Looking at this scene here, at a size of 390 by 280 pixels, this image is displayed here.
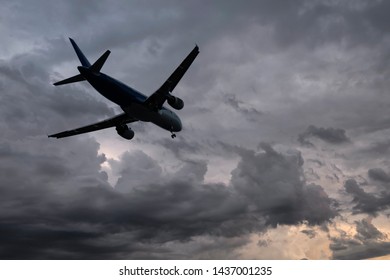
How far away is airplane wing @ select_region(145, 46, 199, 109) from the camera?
54500mm

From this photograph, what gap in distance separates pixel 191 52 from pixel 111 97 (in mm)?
11604

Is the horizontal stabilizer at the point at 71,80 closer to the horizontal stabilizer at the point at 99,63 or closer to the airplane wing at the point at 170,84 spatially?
the horizontal stabilizer at the point at 99,63

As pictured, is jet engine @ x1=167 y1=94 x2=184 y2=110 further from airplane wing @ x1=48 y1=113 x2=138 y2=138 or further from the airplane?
airplane wing @ x1=48 y1=113 x2=138 y2=138

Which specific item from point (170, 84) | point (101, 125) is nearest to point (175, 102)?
point (170, 84)

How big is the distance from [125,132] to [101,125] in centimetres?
380

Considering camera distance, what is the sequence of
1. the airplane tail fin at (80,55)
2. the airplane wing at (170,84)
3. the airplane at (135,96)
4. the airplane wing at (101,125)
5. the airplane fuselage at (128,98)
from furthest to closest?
the airplane wing at (101,125)
the airplane tail fin at (80,55)
the airplane fuselage at (128,98)
the airplane at (135,96)
the airplane wing at (170,84)

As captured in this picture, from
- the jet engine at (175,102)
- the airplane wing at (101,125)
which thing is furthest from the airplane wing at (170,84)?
the airplane wing at (101,125)

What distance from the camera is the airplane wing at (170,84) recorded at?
54500 mm

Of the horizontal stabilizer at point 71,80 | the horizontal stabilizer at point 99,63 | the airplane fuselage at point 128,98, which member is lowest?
the airplane fuselage at point 128,98

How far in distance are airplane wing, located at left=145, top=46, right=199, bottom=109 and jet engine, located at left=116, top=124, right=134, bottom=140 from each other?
857 centimetres

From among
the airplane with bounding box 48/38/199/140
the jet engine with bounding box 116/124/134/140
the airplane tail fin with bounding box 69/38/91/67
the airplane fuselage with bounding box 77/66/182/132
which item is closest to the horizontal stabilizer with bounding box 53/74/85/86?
the airplane with bounding box 48/38/199/140
